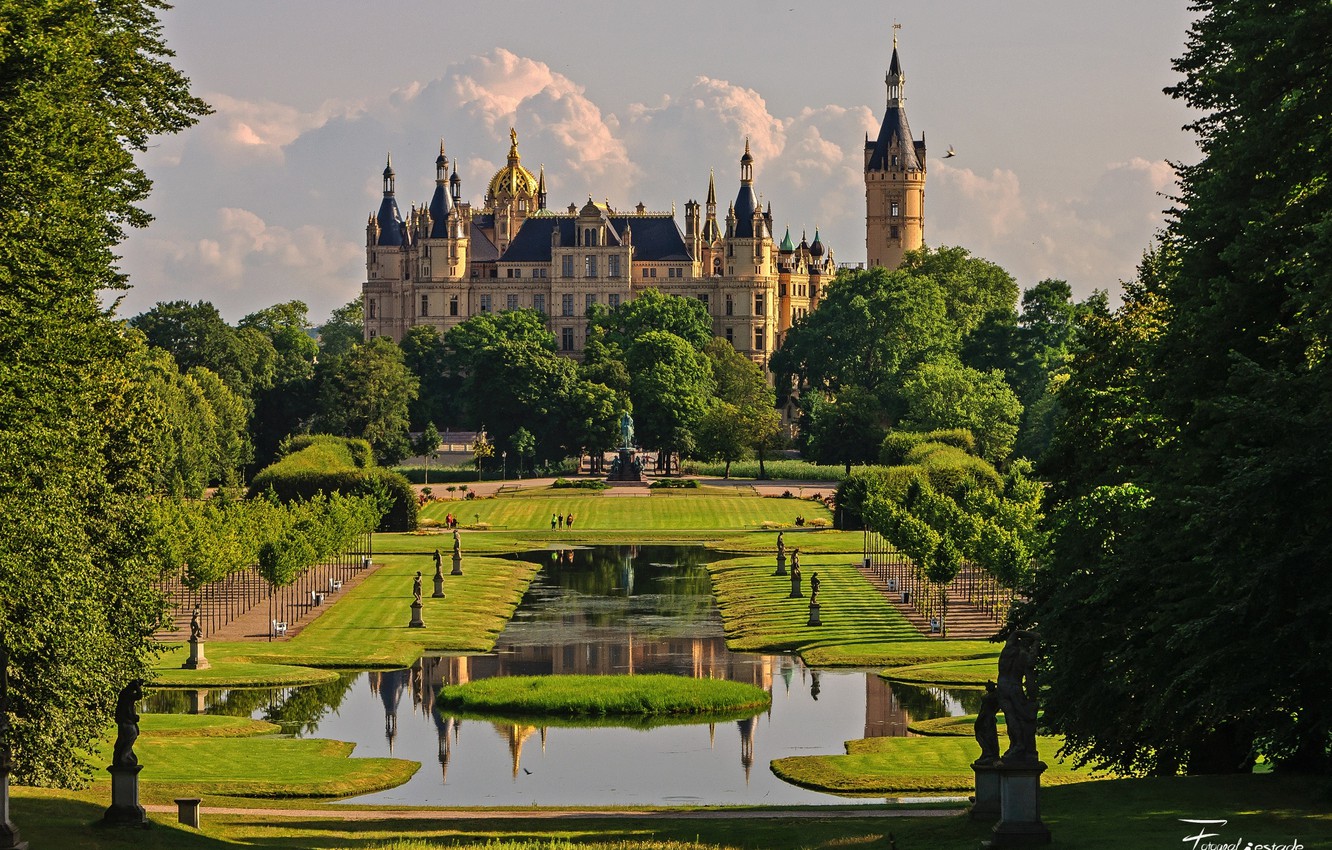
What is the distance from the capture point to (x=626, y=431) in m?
142

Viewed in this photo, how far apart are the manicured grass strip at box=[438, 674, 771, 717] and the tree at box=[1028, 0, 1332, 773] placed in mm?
15699

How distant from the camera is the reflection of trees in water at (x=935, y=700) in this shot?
162 ft

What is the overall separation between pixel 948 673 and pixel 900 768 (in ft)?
42.2

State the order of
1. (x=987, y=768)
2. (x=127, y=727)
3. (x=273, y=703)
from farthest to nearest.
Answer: (x=273, y=703) → (x=127, y=727) → (x=987, y=768)

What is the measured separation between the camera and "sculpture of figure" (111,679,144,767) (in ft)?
100.0

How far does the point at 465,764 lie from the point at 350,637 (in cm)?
1985

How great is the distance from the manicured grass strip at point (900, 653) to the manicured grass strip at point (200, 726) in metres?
17.6

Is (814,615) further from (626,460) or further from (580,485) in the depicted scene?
(626,460)

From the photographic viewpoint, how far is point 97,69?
3838cm

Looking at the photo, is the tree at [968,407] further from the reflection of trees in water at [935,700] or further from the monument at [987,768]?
the monument at [987,768]

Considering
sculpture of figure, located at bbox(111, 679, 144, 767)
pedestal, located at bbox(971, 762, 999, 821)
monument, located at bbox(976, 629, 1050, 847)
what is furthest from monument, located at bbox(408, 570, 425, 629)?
monument, located at bbox(976, 629, 1050, 847)

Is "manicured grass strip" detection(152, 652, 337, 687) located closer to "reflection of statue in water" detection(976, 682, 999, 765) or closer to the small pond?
the small pond

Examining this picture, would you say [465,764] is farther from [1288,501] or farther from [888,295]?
[888,295]

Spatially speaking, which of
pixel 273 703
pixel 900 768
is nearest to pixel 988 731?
pixel 900 768
